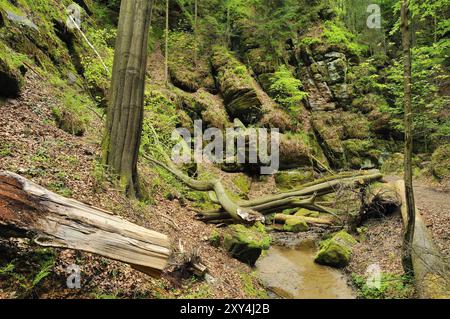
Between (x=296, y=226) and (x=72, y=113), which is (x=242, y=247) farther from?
(x=72, y=113)

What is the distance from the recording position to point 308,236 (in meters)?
11.2

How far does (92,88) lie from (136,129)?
632 centimetres

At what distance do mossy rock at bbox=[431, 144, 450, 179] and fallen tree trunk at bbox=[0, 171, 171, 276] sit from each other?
1597cm

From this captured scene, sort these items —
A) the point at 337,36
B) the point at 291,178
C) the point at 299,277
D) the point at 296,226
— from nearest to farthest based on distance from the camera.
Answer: the point at 299,277, the point at 296,226, the point at 291,178, the point at 337,36

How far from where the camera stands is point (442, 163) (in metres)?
15.0

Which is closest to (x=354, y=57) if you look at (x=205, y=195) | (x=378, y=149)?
(x=378, y=149)

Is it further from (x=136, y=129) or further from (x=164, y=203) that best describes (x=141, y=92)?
(x=164, y=203)

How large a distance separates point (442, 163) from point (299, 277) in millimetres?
12024

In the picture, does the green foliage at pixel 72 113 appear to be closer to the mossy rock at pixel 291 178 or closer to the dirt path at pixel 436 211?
the dirt path at pixel 436 211

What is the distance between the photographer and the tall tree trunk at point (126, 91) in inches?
249

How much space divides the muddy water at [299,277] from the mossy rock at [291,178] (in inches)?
257

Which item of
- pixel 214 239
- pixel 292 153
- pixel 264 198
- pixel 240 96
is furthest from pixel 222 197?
pixel 240 96

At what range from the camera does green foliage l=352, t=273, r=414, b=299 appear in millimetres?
6309

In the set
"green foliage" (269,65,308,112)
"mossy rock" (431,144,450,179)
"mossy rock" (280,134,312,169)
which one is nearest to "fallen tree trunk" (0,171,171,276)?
"mossy rock" (280,134,312,169)
